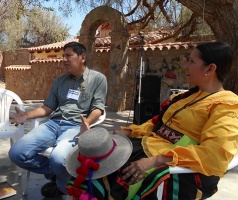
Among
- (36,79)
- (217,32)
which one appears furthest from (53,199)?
(36,79)

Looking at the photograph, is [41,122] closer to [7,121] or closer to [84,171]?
[7,121]

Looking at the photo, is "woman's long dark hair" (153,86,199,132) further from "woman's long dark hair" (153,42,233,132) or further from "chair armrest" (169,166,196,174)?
"chair armrest" (169,166,196,174)

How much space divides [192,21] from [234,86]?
5089 mm

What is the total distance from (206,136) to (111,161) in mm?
528

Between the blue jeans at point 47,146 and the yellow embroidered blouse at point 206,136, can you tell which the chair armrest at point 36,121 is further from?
the yellow embroidered blouse at point 206,136

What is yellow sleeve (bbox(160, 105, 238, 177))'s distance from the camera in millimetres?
1485

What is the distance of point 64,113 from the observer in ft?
8.55

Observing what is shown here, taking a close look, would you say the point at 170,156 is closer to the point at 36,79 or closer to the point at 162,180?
the point at 162,180

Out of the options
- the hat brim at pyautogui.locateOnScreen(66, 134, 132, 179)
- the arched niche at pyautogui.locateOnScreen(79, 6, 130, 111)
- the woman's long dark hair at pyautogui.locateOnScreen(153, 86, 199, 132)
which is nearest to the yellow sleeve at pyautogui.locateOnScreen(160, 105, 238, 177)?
the hat brim at pyautogui.locateOnScreen(66, 134, 132, 179)

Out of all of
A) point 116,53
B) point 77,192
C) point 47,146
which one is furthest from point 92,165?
point 116,53

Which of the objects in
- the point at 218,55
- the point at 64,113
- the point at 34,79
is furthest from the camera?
the point at 34,79

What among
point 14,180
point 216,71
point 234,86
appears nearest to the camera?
point 216,71

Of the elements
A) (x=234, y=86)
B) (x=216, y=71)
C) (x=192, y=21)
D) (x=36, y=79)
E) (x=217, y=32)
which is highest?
(x=192, y=21)

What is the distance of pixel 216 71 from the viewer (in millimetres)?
1788
